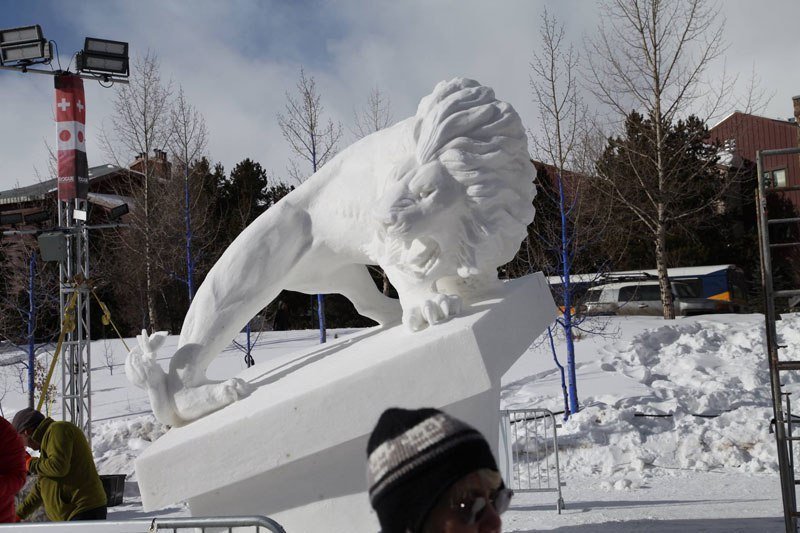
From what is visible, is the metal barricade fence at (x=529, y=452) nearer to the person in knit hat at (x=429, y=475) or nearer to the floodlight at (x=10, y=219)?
the person in knit hat at (x=429, y=475)

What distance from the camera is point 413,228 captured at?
2.54 meters

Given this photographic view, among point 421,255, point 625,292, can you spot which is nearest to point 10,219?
point 421,255

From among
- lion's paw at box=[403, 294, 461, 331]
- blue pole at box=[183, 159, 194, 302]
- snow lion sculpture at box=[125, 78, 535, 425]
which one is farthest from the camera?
blue pole at box=[183, 159, 194, 302]

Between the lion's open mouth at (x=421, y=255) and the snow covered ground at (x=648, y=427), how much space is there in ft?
9.07

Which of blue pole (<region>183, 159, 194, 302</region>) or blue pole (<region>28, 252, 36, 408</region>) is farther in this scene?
blue pole (<region>183, 159, 194, 302</region>)

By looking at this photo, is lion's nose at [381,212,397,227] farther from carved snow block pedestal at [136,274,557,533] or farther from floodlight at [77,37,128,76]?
floodlight at [77,37,128,76]

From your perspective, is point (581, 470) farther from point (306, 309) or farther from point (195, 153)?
point (306, 309)

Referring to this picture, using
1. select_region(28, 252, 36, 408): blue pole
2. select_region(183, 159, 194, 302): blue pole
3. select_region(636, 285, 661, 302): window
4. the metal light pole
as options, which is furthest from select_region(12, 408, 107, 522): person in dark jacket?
select_region(636, 285, 661, 302): window

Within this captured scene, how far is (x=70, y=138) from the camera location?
25.0ft

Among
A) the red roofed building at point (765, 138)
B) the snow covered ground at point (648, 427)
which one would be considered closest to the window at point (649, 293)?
the snow covered ground at point (648, 427)

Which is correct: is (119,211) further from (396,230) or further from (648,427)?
(396,230)

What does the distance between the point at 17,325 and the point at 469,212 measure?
13.6 metres

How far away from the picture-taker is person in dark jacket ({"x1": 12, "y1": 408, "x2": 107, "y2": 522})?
3.66 meters

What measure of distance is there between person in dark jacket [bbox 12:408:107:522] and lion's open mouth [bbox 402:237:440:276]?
215 centimetres
